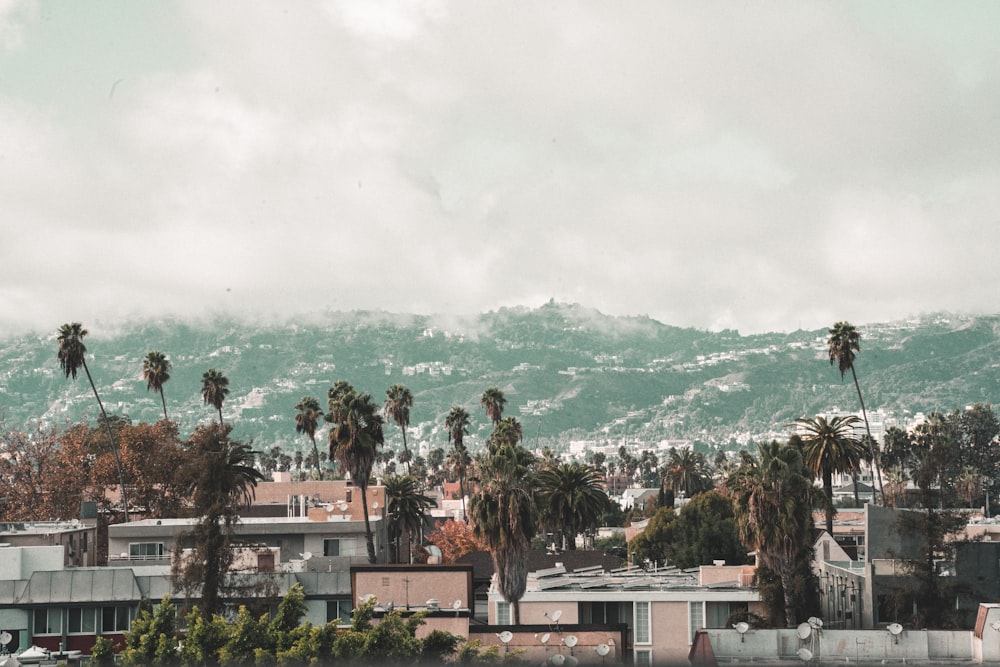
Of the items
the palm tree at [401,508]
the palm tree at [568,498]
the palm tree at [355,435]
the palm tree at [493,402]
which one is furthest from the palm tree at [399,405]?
the palm tree at [355,435]

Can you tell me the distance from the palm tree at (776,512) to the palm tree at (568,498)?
31.7 metres

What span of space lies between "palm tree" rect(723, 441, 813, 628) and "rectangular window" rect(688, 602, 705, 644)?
A: 13.0ft

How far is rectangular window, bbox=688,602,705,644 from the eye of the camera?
5278cm

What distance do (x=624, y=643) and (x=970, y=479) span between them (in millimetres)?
134155

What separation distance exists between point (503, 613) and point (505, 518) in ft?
15.5

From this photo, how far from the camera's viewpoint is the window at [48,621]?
49.8 m

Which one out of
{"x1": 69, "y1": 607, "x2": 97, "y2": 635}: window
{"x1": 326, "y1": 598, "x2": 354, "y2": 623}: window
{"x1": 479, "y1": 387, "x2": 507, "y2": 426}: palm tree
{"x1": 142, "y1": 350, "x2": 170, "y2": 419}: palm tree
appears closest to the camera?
{"x1": 69, "y1": 607, "x2": 97, "y2": 635}: window

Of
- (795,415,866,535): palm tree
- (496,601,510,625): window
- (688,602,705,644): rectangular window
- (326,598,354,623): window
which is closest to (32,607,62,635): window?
(326,598,354,623): window

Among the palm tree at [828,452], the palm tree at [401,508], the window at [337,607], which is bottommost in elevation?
the window at [337,607]

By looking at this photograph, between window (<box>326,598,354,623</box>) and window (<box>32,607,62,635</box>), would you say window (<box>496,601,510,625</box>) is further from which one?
window (<box>32,607,62,635</box>)

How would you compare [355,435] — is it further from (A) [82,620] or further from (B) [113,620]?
(A) [82,620]

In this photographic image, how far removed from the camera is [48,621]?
4994cm

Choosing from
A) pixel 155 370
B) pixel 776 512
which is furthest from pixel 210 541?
pixel 155 370

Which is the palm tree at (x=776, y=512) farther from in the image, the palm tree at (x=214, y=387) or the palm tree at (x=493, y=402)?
the palm tree at (x=214, y=387)
